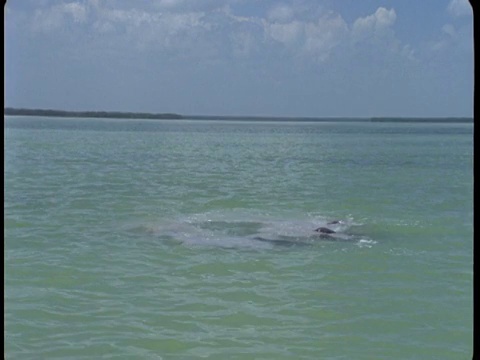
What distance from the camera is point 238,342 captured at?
679cm

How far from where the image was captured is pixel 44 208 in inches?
647

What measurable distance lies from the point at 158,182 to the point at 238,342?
17742 mm

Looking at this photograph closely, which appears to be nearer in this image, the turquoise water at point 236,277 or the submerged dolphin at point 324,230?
the turquoise water at point 236,277

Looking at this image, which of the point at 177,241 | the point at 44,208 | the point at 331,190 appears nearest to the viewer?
the point at 177,241

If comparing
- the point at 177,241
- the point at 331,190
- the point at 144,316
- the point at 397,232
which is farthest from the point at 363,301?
the point at 331,190

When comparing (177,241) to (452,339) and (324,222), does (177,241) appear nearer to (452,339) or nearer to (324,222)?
(324,222)

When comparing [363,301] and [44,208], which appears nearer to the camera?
[363,301]

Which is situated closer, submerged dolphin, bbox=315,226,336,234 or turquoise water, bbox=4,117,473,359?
turquoise water, bbox=4,117,473,359

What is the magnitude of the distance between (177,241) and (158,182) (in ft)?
42.7

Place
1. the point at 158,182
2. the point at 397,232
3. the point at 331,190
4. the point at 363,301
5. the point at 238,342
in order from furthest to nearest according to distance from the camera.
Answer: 1. the point at 158,182
2. the point at 331,190
3. the point at 397,232
4. the point at 363,301
5. the point at 238,342

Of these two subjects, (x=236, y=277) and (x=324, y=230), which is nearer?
(x=236, y=277)

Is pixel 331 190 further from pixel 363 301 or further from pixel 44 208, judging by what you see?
pixel 363 301

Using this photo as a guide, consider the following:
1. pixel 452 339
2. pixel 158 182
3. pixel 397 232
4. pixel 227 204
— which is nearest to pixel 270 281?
pixel 452 339

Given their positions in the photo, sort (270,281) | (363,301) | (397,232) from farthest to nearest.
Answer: (397,232)
(270,281)
(363,301)
